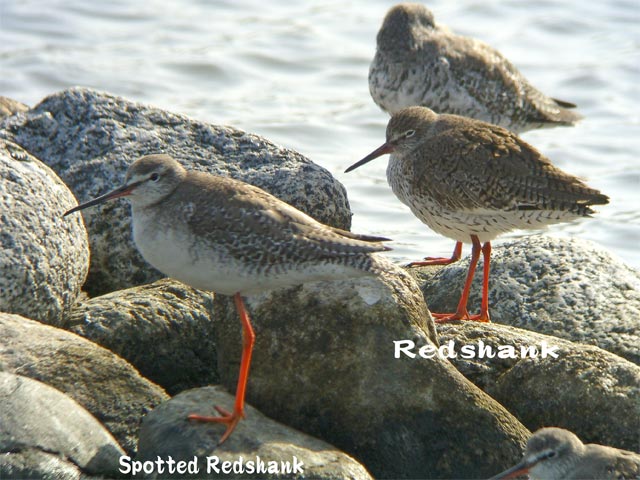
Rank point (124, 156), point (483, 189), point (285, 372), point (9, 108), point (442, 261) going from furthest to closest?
1. point (9, 108)
2. point (442, 261)
3. point (124, 156)
4. point (483, 189)
5. point (285, 372)

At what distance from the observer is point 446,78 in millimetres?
13234

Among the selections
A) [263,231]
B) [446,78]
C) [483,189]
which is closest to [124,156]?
[263,231]

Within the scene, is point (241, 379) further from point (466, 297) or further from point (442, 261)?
point (442, 261)

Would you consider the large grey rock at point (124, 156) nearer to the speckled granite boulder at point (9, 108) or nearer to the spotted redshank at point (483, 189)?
the spotted redshank at point (483, 189)

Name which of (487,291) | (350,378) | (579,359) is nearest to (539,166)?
(487,291)

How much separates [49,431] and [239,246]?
1.61 metres

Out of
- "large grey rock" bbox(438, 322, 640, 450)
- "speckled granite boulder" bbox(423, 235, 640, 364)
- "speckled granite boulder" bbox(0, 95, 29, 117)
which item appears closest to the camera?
"large grey rock" bbox(438, 322, 640, 450)

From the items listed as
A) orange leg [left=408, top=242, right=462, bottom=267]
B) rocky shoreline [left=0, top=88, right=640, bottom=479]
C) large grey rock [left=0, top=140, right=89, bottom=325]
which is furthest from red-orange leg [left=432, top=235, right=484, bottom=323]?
large grey rock [left=0, top=140, right=89, bottom=325]

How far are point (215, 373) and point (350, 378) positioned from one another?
139cm

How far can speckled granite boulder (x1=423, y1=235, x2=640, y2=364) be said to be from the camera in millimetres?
8914

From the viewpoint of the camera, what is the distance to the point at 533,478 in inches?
278

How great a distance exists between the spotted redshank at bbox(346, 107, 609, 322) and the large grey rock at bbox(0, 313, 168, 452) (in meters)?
2.89

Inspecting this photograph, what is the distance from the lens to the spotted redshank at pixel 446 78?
13.3 meters

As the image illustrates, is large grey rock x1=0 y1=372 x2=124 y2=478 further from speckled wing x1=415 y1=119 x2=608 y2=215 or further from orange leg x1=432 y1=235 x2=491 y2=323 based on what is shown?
speckled wing x1=415 y1=119 x2=608 y2=215
